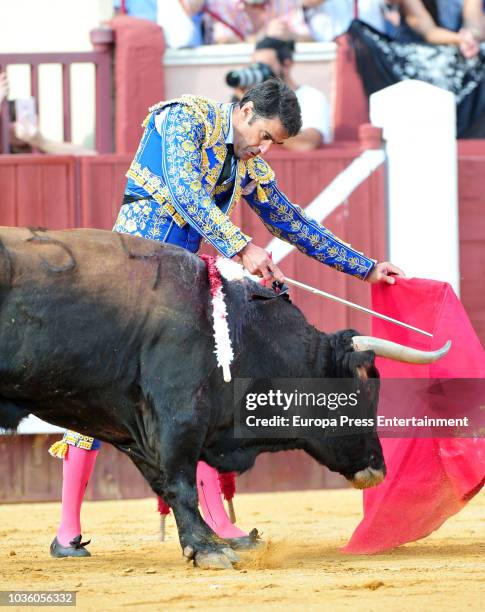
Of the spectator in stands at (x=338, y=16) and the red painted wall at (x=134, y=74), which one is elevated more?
the spectator in stands at (x=338, y=16)

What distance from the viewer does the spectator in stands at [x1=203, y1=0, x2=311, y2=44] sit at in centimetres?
741

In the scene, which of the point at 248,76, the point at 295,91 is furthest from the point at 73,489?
the point at 295,91

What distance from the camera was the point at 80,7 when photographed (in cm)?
830

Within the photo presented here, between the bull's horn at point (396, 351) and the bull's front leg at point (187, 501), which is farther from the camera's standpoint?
the bull's horn at point (396, 351)

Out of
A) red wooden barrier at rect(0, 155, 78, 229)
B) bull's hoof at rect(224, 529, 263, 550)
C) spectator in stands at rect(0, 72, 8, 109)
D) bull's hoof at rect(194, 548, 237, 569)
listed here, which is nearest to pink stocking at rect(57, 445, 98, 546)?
A: bull's hoof at rect(224, 529, 263, 550)

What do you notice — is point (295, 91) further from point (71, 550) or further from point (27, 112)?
point (71, 550)

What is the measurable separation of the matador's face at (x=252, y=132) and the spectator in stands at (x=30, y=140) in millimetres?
2882

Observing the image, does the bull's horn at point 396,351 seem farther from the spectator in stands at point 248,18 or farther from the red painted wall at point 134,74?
the spectator in stands at point 248,18

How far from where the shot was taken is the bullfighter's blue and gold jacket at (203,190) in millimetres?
3871

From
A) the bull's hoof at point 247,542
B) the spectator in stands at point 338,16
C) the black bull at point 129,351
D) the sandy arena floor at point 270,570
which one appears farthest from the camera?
the spectator in stands at point 338,16

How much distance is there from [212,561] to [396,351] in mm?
885

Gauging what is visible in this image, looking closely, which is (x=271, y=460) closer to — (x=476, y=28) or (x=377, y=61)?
(x=377, y=61)

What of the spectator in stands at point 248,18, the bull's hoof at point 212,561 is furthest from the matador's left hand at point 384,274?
the spectator in stands at point 248,18

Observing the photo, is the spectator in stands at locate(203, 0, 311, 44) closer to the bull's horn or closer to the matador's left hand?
the matador's left hand
